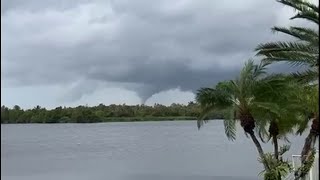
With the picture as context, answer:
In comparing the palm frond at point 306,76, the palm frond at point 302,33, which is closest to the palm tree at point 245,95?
the palm frond at point 306,76

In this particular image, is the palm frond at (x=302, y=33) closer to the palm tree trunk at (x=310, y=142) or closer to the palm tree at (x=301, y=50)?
the palm tree at (x=301, y=50)

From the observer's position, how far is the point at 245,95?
16453 millimetres

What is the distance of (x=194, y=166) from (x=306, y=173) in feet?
97.2

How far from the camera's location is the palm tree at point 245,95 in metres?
16.2

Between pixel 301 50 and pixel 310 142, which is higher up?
pixel 301 50

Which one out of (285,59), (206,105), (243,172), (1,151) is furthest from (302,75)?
(243,172)

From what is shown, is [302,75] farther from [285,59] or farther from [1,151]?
[1,151]

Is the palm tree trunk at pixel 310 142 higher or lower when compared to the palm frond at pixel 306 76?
lower

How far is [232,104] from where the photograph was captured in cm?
1658

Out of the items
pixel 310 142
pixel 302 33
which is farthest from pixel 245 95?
pixel 302 33

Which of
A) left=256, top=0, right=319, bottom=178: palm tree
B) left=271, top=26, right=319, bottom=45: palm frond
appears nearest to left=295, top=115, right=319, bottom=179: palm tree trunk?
left=256, top=0, right=319, bottom=178: palm tree

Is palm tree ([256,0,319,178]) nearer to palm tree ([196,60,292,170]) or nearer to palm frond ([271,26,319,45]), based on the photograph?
palm frond ([271,26,319,45])

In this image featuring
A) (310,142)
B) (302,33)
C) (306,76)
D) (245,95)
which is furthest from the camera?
(245,95)

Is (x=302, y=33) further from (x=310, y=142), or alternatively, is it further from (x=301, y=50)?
(x=310, y=142)
